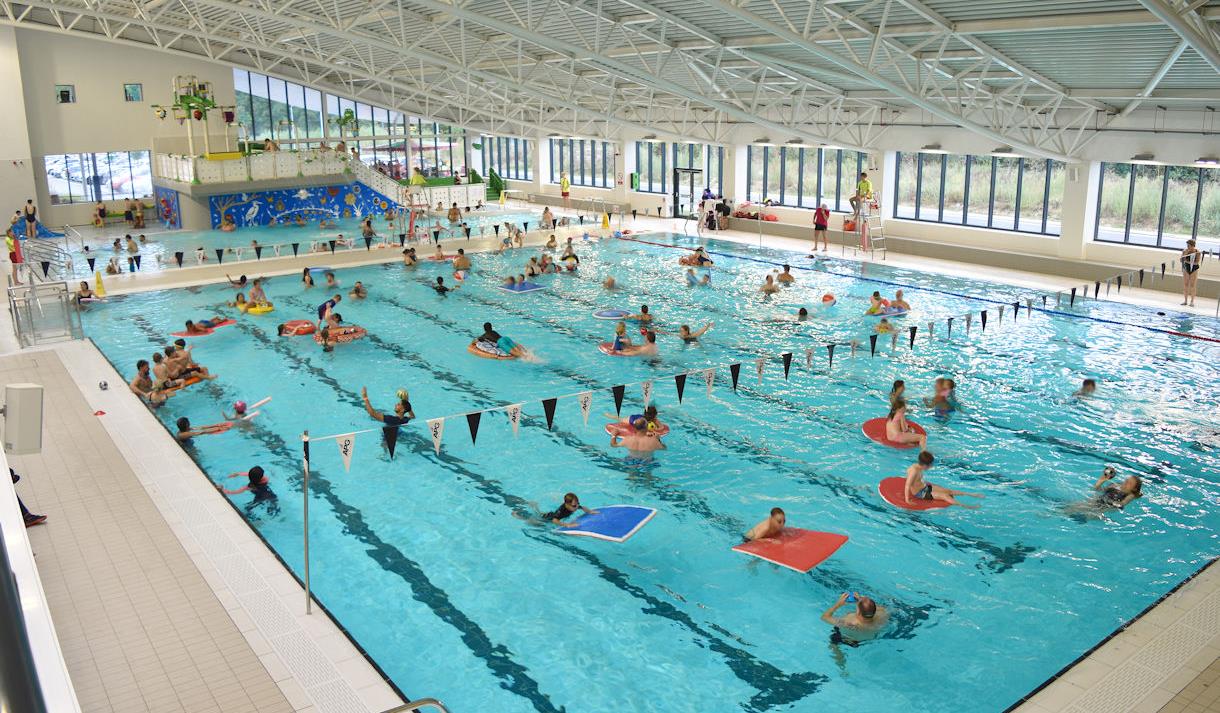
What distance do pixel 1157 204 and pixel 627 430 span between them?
15.8 m

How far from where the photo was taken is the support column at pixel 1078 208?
2067 cm

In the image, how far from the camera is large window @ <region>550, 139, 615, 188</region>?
38.0 m

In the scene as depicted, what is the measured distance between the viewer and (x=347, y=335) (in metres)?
15.8

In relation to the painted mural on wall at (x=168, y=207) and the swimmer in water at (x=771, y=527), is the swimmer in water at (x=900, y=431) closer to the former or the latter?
the swimmer in water at (x=771, y=527)

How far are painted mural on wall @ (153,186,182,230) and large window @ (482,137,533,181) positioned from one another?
14.6 metres

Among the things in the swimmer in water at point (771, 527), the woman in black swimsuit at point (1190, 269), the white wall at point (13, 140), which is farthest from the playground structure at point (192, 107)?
the woman in black swimsuit at point (1190, 269)

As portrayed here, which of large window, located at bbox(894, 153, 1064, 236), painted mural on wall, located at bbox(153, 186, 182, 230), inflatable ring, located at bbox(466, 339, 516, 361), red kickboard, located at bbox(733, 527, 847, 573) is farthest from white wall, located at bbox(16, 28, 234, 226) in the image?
red kickboard, located at bbox(733, 527, 847, 573)

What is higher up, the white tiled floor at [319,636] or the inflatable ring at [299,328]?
the inflatable ring at [299,328]

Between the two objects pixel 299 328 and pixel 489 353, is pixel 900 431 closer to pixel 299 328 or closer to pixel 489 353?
pixel 489 353

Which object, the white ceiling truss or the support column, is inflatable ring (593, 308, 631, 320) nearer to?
the white ceiling truss

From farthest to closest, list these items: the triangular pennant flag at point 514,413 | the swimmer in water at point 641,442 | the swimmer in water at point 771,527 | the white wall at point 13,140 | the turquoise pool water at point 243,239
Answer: the white wall at point 13,140, the turquoise pool water at point 243,239, the swimmer in water at point 641,442, the triangular pennant flag at point 514,413, the swimmer in water at point 771,527

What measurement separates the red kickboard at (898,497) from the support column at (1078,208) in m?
14.0

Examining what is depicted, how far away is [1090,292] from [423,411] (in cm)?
1420

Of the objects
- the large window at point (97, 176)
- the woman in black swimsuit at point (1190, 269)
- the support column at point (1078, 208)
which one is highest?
the large window at point (97, 176)
